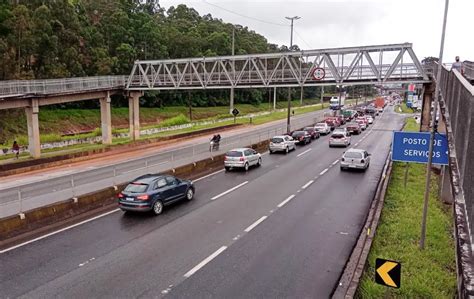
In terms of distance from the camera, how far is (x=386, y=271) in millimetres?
7371

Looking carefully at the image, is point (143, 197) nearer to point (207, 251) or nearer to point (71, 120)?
point (207, 251)

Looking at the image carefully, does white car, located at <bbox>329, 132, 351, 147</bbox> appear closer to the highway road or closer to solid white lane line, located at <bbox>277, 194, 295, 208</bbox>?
the highway road

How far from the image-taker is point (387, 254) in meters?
11.4

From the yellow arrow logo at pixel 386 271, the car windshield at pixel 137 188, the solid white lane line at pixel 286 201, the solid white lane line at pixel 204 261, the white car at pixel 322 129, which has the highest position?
the yellow arrow logo at pixel 386 271

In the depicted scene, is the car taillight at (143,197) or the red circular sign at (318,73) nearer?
the car taillight at (143,197)

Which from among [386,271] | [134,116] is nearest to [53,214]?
[386,271]

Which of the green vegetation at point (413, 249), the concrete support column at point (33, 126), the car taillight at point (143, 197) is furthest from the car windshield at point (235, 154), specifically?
the concrete support column at point (33, 126)

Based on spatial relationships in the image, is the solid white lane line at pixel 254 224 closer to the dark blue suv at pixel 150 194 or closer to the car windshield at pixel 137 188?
the dark blue suv at pixel 150 194

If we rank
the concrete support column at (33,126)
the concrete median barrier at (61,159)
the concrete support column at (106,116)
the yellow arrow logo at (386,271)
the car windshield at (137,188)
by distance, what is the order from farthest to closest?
the concrete support column at (106,116) < the concrete support column at (33,126) < the concrete median barrier at (61,159) < the car windshield at (137,188) < the yellow arrow logo at (386,271)

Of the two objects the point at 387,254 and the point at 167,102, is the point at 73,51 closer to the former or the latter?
the point at 167,102

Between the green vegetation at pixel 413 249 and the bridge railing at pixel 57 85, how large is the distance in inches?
1114

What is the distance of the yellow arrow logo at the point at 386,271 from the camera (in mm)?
7314

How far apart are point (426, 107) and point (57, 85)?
30.8m

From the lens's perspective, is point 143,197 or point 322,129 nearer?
point 143,197
